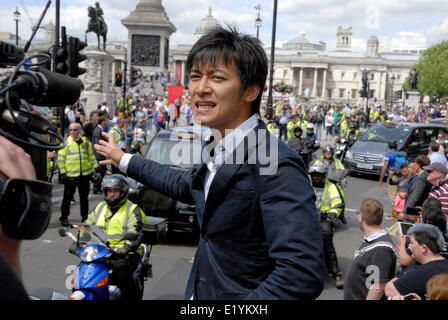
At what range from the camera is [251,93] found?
6.27 feet

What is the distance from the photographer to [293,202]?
1.58 meters

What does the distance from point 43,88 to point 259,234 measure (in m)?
0.88

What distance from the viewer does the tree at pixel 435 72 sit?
63053 millimetres

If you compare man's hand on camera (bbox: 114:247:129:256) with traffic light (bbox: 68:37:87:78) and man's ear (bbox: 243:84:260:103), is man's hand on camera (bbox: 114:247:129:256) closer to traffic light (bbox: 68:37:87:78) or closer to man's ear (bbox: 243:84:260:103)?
man's ear (bbox: 243:84:260:103)

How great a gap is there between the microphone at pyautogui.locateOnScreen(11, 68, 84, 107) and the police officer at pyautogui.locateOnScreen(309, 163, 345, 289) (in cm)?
492

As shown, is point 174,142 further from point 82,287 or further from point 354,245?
point 82,287

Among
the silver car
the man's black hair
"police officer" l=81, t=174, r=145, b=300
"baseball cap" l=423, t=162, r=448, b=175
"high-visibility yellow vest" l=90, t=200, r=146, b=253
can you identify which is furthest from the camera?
the silver car

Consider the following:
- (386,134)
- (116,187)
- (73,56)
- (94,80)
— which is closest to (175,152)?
(73,56)

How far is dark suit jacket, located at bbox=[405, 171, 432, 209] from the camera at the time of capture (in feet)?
21.6

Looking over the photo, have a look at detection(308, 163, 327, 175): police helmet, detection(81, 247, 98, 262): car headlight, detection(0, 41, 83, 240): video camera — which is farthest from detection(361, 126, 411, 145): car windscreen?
detection(0, 41, 83, 240): video camera

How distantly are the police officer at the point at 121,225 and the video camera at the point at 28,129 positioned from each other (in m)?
2.91

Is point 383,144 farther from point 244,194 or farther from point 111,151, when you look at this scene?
point 244,194

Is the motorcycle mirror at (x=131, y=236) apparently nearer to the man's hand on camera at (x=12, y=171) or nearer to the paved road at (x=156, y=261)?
the paved road at (x=156, y=261)

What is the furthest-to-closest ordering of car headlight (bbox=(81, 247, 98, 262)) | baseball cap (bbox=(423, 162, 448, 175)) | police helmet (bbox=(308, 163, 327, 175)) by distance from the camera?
1. police helmet (bbox=(308, 163, 327, 175))
2. baseball cap (bbox=(423, 162, 448, 175))
3. car headlight (bbox=(81, 247, 98, 262))
